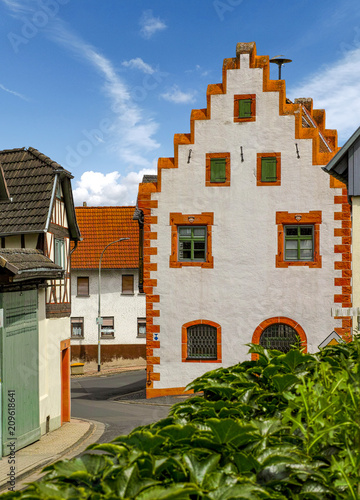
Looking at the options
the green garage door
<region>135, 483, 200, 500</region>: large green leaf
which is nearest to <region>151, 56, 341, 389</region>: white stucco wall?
the green garage door

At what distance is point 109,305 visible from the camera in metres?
39.9

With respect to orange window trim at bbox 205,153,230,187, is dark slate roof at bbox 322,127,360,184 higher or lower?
lower

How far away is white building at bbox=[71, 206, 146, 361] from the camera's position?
1563 inches

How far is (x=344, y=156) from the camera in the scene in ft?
44.3

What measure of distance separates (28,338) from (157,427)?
45.4 feet

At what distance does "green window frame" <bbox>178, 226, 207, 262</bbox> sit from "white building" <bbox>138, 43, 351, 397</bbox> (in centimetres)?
3

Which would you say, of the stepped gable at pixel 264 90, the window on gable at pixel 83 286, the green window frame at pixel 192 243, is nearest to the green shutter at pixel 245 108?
the stepped gable at pixel 264 90

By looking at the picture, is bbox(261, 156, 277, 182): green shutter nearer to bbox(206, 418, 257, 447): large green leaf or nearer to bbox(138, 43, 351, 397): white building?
bbox(138, 43, 351, 397): white building

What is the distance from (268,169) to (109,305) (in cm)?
2102

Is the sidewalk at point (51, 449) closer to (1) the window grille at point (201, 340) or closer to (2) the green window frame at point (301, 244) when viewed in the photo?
(1) the window grille at point (201, 340)

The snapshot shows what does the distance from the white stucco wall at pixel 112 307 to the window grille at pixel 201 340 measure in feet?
60.6

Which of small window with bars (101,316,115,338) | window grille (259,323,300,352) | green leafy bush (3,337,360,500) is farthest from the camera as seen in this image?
small window with bars (101,316,115,338)

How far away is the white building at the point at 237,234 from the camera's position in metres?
21.0

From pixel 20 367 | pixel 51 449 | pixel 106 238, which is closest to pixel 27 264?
pixel 20 367
